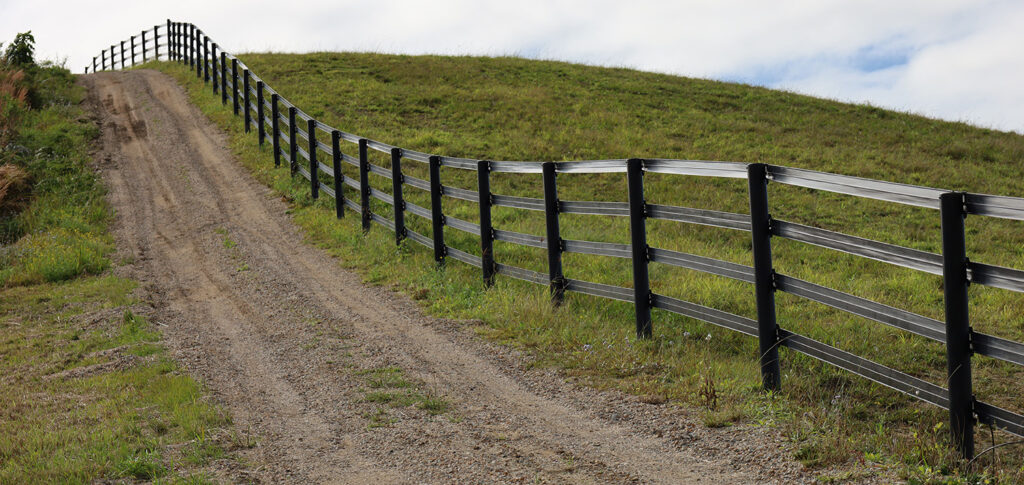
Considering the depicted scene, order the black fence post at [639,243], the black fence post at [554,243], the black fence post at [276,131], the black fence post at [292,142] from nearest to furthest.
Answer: the black fence post at [639,243] → the black fence post at [554,243] → the black fence post at [292,142] → the black fence post at [276,131]

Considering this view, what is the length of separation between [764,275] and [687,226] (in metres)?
9.94

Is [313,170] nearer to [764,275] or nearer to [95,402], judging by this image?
[95,402]

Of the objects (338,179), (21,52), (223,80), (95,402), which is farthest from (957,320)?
(21,52)

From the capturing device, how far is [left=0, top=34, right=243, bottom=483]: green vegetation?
5410mm

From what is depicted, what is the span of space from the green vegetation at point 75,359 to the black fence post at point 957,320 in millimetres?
4633

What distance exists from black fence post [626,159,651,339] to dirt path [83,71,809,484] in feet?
→ 3.86

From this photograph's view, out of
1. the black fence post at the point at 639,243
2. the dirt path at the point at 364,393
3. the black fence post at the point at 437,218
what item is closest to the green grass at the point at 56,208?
the dirt path at the point at 364,393

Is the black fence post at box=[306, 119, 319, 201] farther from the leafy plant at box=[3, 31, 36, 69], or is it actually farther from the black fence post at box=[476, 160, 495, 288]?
the leafy plant at box=[3, 31, 36, 69]

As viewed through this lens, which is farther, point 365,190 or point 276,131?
point 276,131

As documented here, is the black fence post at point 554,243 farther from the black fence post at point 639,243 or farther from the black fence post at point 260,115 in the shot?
the black fence post at point 260,115

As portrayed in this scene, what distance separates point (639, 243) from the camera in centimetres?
744

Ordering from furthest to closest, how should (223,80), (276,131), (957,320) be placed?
(223,80) → (276,131) → (957,320)

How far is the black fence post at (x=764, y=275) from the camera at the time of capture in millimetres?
6012

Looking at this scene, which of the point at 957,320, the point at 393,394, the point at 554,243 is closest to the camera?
the point at 957,320
